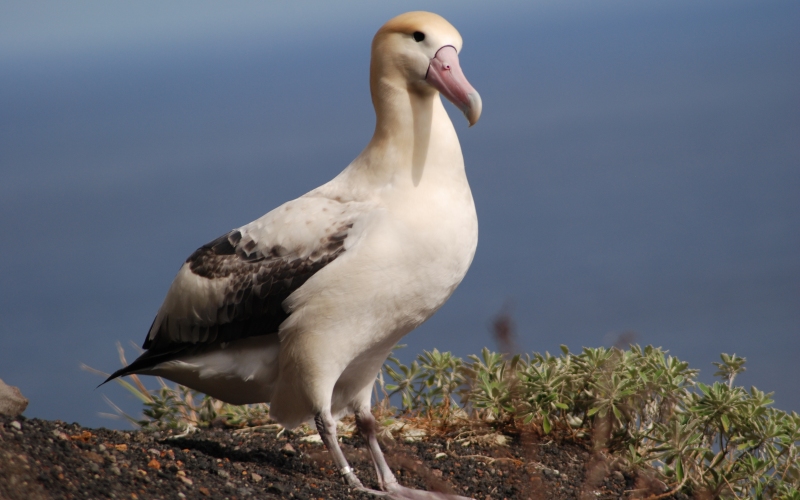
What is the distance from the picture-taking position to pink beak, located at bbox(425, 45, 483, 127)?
153 inches

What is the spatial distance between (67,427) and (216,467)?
75cm

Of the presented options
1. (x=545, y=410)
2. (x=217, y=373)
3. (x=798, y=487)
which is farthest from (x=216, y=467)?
(x=798, y=487)

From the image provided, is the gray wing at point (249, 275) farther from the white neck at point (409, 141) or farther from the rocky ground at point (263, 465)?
the rocky ground at point (263, 465)

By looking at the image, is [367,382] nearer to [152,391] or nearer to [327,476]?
[327,476]

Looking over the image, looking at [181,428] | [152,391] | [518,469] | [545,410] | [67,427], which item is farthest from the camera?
[152,391]

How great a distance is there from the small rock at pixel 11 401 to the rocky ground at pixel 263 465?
115 millimetres

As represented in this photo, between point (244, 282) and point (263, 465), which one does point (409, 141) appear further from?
point (263, 465)

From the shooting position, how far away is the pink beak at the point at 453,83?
12.7ft

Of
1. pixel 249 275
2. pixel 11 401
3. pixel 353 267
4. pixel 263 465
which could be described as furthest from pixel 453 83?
pixel 11 401

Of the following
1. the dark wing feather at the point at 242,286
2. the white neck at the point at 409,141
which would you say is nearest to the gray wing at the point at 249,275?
the dark wing feather at the point at 242,286

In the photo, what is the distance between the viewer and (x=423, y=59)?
4.02 m

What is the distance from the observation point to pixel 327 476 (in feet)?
14.0

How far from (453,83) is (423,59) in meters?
0.21

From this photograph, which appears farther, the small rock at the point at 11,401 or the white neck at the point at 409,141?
the white neck at the point at 409,141
